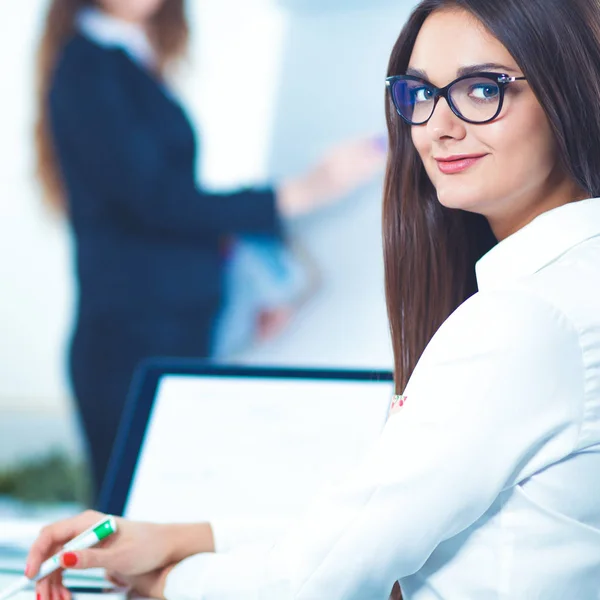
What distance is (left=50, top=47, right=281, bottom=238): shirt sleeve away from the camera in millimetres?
2811

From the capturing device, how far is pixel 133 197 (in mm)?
2824

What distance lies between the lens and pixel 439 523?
737 mm

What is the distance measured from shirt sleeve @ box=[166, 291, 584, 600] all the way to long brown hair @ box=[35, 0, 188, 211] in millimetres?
2440

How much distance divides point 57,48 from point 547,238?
8.24ft

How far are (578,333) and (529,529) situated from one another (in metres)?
0.18

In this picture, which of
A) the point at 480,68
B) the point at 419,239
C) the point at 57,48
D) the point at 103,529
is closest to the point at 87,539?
the point at 103,529

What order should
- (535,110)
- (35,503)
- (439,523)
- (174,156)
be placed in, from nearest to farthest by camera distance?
(439,523), (535,110), (174,156), (35,503)

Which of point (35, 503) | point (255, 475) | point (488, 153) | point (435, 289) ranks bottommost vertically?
point (35, 503)

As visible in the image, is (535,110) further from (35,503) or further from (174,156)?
(35,503)

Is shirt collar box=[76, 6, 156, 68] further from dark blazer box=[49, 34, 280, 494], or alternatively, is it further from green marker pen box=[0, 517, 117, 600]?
green marker pen box=[0, 517, 117, 600]

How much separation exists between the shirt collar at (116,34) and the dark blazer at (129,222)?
3 centimetres

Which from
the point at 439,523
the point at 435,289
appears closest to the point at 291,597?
the point at 439,523

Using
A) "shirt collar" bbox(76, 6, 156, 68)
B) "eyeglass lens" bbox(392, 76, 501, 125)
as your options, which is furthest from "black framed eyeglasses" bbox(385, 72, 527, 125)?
"shirt collar" bbox(76, 6, 156, 68)

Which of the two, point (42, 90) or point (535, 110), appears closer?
point (535, 110)
